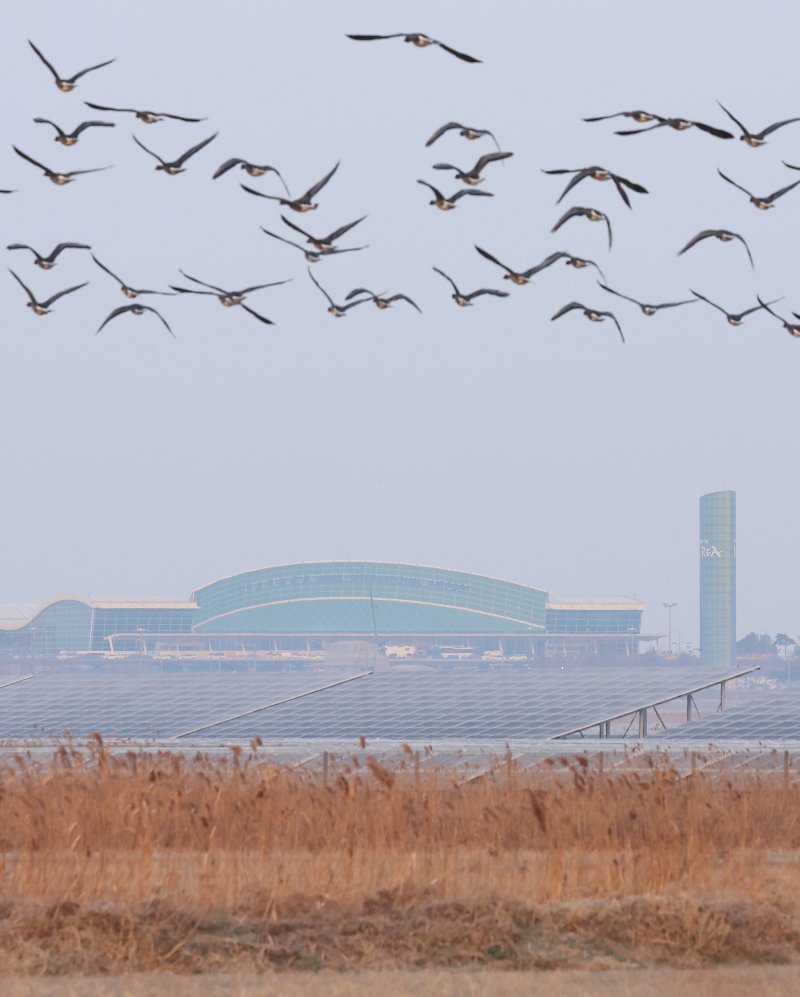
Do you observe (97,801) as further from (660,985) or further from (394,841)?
(660,985)

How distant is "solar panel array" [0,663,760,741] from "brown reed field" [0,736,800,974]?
26.0 metres

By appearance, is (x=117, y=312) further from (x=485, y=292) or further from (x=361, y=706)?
(x=361, y=706)

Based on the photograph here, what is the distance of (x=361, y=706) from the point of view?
49000mm

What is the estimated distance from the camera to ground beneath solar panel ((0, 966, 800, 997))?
1020 centimetres

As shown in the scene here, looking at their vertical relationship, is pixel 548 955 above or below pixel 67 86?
→ below

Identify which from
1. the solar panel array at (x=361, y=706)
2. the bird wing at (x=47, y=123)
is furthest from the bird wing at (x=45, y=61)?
the solar panel array at (x=361, y=706)

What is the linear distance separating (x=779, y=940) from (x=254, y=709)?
37.0m

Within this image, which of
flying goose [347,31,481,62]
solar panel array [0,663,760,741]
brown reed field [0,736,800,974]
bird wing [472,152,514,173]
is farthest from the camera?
solar panel array [0,663,760,741]

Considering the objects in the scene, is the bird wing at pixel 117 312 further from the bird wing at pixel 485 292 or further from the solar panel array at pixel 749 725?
the solar panel array at pixel 749 725

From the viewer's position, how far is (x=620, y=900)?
12594mm

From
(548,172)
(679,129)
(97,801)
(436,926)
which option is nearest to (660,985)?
(436,926)

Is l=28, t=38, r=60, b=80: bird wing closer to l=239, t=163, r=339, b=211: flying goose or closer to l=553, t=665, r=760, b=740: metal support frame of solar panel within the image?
l=239, t=163, r=339, b=211: flying goose

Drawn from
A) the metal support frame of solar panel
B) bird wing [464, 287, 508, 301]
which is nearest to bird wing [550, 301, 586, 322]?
bird wing [464, 287, 508, 301]

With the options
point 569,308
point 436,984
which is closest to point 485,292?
point 569,308
